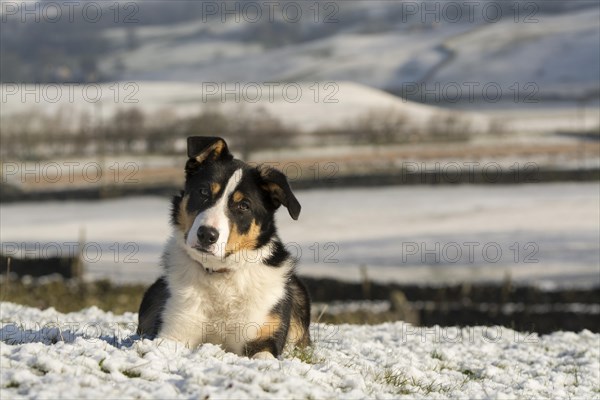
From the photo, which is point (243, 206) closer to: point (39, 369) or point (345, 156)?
point (39, 369)

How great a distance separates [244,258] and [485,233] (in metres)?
62.1

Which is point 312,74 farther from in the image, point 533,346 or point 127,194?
point 533,346

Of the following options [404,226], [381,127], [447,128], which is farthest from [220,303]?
[447,128]

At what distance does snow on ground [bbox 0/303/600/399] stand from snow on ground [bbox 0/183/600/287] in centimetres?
3966

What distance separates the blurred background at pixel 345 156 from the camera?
37.4m

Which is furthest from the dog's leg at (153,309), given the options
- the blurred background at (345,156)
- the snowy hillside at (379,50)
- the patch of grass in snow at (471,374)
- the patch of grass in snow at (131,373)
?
the snowy hillside at (379,50)

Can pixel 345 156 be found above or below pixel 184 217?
below

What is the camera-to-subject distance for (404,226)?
74.2 meters

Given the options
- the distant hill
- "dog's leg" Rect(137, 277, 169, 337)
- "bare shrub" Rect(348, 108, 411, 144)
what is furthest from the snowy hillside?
"dog's leg" Rect(137, 277, 169, 337)

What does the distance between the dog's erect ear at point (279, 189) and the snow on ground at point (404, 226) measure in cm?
4438

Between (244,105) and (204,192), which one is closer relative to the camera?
(204,192)

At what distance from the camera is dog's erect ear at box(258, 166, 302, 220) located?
1011 centimetres

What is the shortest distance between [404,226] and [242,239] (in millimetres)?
65027

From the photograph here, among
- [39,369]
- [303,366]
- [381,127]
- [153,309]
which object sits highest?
[39,369]
